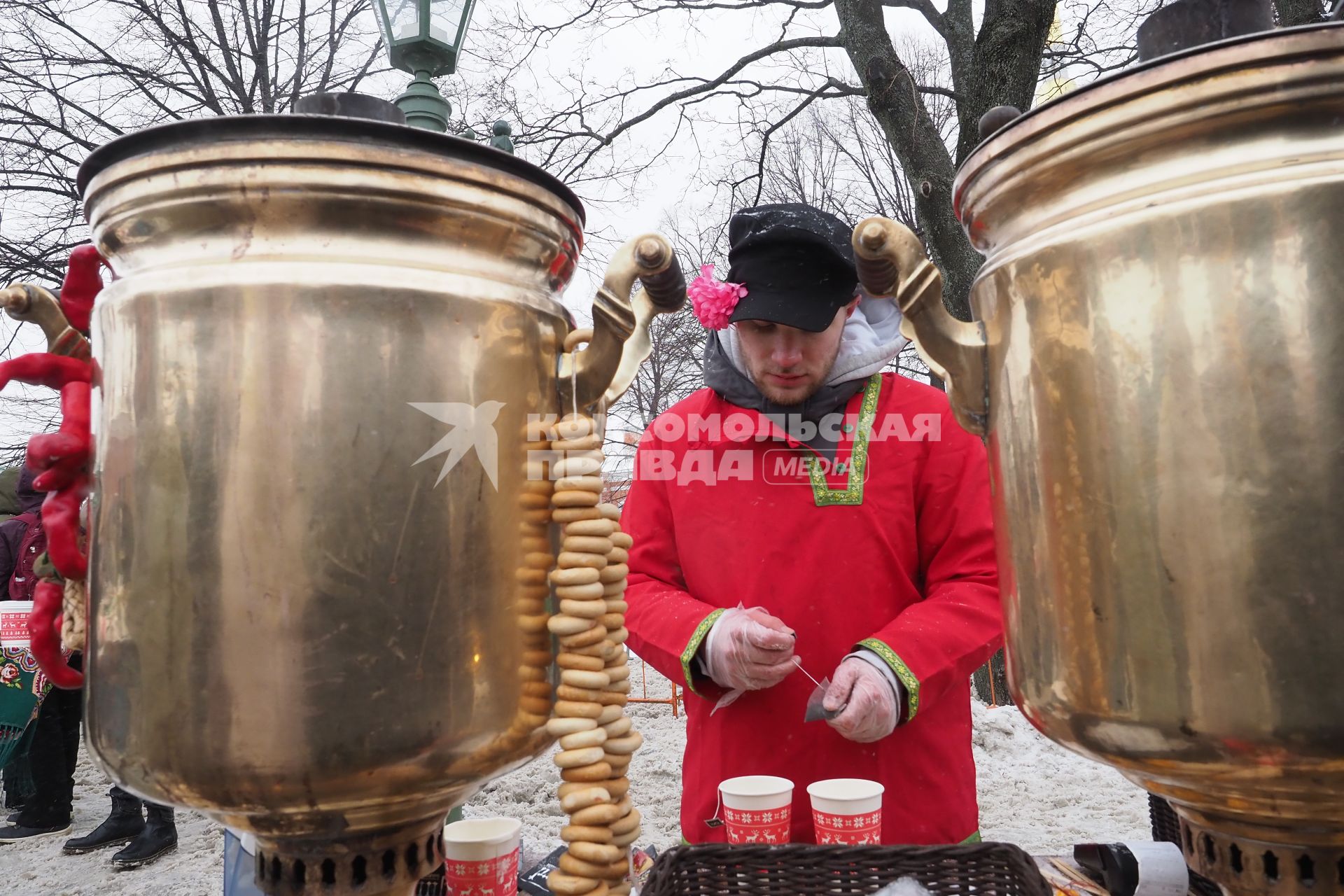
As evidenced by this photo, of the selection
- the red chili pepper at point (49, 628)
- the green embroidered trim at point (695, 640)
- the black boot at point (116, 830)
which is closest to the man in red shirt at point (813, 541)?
the green embroidered trim at point (695, 640)

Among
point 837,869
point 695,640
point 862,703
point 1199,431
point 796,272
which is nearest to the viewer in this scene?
point 1199,431

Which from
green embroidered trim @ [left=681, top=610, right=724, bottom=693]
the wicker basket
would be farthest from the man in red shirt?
the wicker basket

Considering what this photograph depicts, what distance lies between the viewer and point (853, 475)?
2.01 meters

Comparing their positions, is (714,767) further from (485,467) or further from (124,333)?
(124,333)

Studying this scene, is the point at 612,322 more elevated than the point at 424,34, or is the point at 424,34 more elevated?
the point at 424,34

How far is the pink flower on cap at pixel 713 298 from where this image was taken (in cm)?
182

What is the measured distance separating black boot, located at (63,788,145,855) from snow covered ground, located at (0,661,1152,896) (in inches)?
2.6

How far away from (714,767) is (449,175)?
158 centimetres

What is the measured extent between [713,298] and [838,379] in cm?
41

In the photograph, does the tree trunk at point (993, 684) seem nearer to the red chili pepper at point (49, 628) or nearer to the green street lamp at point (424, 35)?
the green street lamp at point (424, 35)

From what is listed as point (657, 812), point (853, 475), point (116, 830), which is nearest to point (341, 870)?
point (853, 475)

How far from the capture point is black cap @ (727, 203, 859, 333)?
1911 millimetres

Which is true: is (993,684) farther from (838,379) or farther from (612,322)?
(612,322)

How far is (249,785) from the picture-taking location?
711 millimetres
